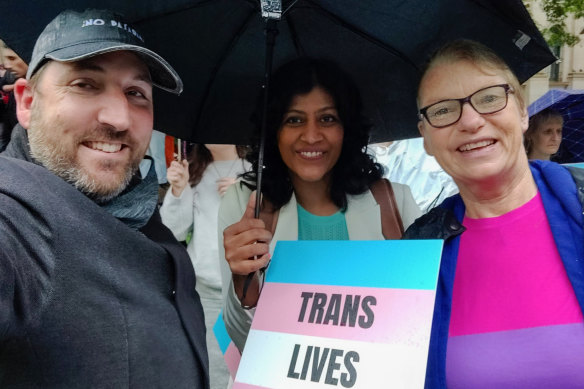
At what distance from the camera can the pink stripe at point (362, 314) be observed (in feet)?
5.31

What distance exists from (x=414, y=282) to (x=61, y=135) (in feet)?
4.05

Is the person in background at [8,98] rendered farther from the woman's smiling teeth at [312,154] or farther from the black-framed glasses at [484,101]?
the black-framed glasses at [484,101]

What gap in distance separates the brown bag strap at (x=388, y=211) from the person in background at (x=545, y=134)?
3.13 metres

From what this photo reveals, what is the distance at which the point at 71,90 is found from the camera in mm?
1626

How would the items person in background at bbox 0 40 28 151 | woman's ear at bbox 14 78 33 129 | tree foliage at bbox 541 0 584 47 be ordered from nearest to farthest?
1. woman's ear at bbox 14 78 33 129
2. person in background at bbox 0 40 28 151
3. tree foliage at bbox 541 0 584 47

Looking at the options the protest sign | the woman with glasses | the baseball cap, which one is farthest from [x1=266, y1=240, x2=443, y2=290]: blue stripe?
the baseball cap

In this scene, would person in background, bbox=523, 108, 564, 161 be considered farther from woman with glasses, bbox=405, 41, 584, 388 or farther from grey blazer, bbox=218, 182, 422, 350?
woman with glasses, bbox=405, 41, 584, 388

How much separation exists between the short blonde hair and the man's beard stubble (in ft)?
4.28

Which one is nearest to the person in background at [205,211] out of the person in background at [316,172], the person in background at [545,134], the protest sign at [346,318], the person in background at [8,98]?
Result: the person in background at [316,172]

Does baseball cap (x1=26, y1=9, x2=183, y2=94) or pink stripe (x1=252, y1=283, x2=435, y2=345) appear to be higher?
baseball cap (x1=26, y1=9, x2=183, y2=94)

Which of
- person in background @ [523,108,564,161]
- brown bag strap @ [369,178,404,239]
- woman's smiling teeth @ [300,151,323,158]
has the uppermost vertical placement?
person in background @ [523,108,564,161]

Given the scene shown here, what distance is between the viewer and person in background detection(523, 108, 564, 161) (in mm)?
5016

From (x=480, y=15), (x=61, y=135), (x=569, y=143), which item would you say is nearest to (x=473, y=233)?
(x=480, y=15)

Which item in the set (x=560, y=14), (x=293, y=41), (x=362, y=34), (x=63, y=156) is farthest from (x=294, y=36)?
(x=560, y=14)
